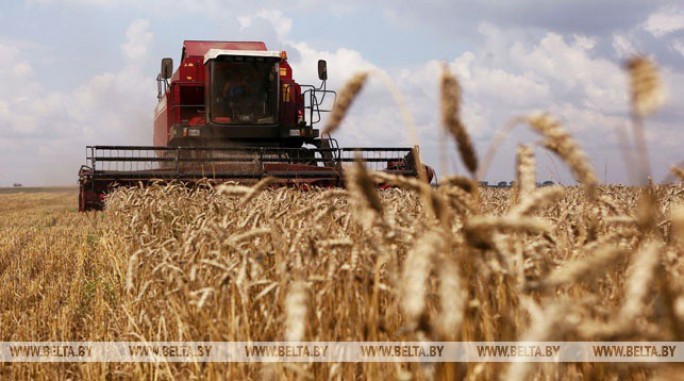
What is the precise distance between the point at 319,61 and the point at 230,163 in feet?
9.72

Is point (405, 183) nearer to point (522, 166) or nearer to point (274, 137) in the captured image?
point (522, 166)

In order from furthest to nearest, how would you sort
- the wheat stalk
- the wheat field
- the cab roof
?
the cab roof, the wheat stalk, the wheat field

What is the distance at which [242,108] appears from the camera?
14.4 m

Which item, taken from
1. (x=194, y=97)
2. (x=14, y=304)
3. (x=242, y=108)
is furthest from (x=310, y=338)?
(x=194, y=97)

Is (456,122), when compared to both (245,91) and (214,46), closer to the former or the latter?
(245,91)

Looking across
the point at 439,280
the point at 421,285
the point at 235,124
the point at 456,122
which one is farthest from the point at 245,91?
the point at 421,285

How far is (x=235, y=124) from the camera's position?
14.2 m

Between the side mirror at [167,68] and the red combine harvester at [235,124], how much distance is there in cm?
2

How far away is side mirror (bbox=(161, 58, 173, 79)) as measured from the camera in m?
14.2

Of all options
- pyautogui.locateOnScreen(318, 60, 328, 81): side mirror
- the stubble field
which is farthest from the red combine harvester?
the stubble field

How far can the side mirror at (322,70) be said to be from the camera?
14461 mm

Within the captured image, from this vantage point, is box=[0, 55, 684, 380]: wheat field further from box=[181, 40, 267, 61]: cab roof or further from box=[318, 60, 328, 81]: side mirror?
box=[181, 40, 267, 61]: cab roof

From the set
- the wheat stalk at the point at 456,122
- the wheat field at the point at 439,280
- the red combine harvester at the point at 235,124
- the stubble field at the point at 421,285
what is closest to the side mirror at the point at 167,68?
the red combine harvester at the point at 235,124

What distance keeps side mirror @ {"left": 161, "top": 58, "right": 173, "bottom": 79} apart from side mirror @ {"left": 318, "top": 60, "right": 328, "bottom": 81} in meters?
2.79
